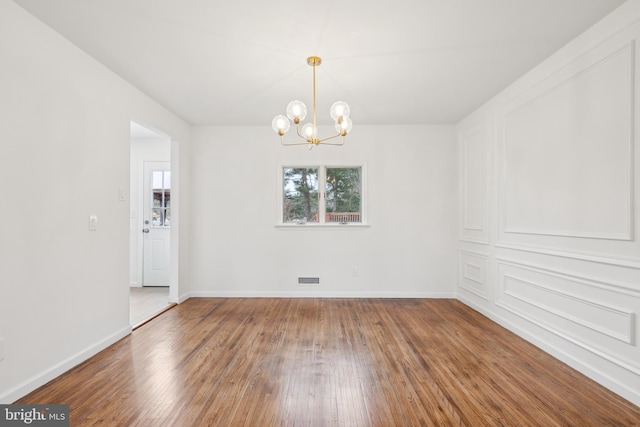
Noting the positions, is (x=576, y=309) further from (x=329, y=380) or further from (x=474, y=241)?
(x=329, y=380)

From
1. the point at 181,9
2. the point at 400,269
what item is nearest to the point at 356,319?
the point at 400,269

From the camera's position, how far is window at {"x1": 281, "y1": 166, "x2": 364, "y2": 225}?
5.08 m

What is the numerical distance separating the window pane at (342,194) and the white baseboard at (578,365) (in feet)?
7.70

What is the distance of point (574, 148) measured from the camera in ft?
8.68

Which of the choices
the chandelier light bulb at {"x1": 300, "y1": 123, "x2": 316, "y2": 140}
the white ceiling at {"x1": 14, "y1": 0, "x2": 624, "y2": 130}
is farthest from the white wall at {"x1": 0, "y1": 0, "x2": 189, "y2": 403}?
the chandelier light bulb at {"x1": 300, "y1": 123, "x2": 316, "y2": 140}

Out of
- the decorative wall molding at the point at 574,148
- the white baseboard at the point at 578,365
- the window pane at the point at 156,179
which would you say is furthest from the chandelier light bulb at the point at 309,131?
the window pane at the point at 156,179

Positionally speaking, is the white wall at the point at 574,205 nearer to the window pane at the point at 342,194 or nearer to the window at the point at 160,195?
the window pane at the point at 342,194

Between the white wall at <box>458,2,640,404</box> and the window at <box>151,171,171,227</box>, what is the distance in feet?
16.5

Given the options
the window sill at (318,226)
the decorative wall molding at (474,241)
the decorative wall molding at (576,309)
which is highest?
the window sill at (318,226)

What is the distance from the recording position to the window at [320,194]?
5.08 meters

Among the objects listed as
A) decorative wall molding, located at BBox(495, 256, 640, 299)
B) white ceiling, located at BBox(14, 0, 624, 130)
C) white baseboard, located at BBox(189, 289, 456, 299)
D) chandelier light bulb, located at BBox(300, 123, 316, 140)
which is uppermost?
white ceiling, located at BBox(14, 0, 624, 130)

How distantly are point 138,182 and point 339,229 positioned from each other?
3.62 m
